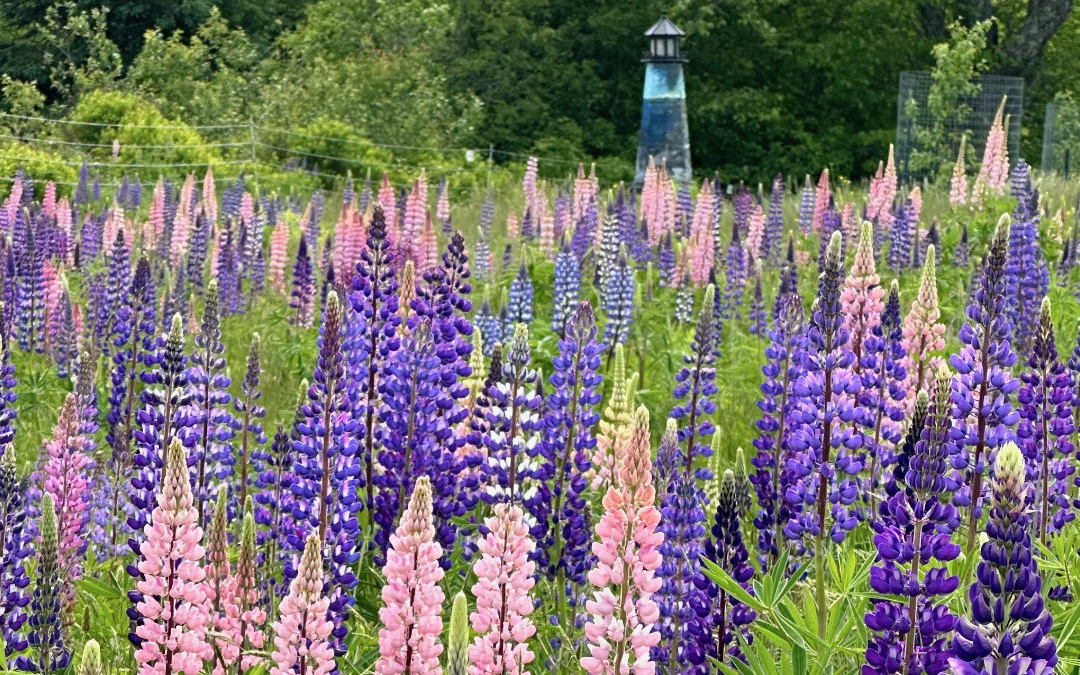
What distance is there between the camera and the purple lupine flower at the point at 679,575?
2.54 meters

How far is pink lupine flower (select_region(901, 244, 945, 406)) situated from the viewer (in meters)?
3.81

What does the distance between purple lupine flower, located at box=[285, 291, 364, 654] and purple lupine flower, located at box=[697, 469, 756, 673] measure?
766 mm

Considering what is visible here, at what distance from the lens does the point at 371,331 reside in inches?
145

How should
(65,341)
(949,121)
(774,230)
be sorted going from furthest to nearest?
(949,121)
(774,230)
(65,341)

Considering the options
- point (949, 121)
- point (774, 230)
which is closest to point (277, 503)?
point (774, 230)

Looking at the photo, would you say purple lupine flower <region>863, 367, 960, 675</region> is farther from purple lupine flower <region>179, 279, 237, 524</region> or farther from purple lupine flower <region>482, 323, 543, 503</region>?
purple lupine flower <region>179, 279, 237, 524</region>

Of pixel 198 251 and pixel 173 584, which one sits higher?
pixel 173 584

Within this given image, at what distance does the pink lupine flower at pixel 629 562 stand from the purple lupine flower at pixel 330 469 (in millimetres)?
805

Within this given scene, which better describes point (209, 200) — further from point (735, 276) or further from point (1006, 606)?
point (1006, 606)

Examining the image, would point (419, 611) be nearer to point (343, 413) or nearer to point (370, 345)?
point (343, 413)

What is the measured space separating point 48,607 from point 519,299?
3.91 m

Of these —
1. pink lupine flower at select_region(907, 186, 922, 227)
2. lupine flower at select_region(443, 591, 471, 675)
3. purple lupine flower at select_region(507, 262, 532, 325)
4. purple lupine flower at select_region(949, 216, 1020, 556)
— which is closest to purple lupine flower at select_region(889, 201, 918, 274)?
pink lupine flower at select_region(907, 186, 922, 227)

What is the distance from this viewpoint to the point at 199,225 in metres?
8.94

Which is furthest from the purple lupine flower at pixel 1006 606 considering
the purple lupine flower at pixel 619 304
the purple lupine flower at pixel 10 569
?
the purple lupine flower at pixel 619 304
